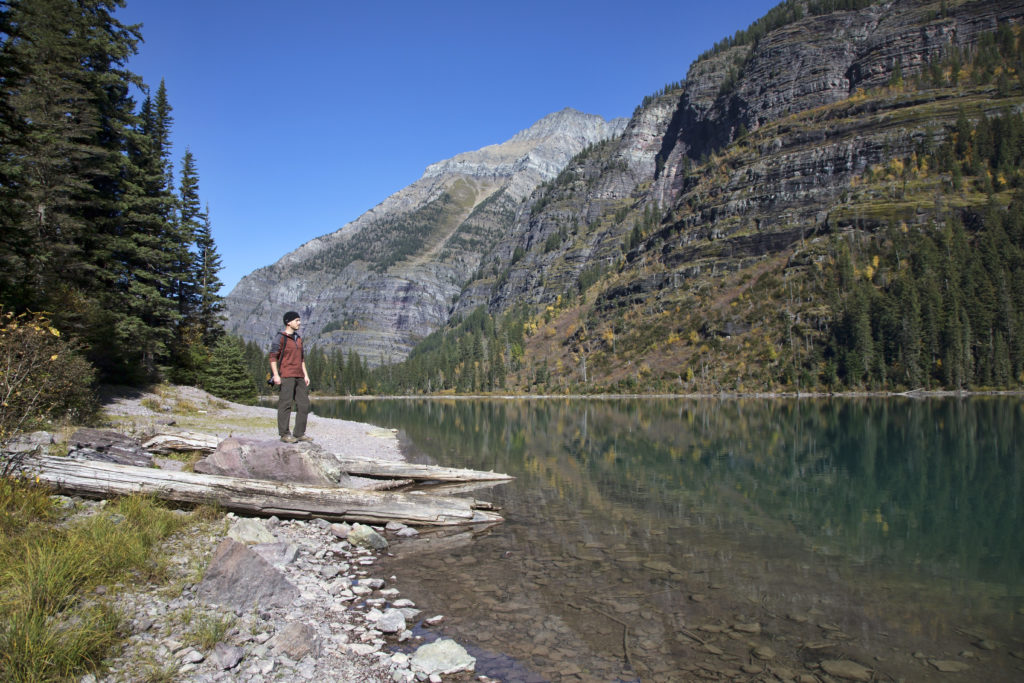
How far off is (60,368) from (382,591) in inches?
527

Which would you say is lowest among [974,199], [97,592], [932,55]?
[97,592]

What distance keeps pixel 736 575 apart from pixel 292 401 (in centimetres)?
1189

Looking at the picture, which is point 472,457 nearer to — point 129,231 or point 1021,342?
point 129,231

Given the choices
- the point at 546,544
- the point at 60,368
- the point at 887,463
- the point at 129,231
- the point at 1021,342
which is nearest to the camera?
the point at 546,544

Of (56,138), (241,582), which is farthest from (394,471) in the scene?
(56,138)

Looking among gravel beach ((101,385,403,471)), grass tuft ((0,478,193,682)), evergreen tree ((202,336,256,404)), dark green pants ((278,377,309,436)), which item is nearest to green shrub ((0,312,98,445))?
grass tuft ((0,478,193,682))

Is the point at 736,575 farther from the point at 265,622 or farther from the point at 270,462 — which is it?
the point at 270,462

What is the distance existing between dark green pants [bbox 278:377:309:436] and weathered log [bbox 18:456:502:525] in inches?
75.2

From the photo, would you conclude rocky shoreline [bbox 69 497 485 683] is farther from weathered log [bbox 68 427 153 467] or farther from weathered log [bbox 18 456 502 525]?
weathered log [bbox 68 427 153 467]

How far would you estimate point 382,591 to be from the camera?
35.0ft

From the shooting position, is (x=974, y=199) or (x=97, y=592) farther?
(x=974, y=199)

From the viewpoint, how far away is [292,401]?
14867mm

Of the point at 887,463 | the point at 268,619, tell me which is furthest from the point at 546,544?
the point at 887,463

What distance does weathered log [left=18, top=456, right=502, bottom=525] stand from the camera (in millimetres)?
10688
